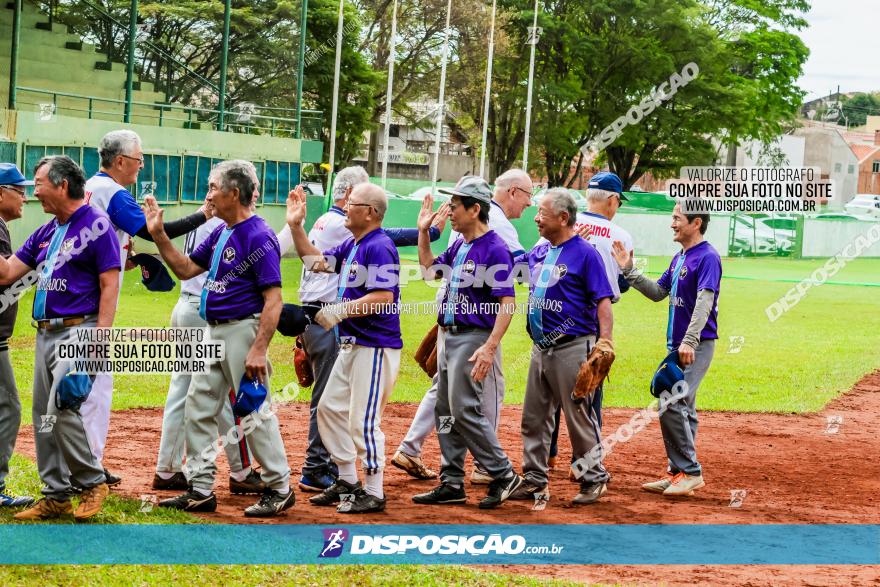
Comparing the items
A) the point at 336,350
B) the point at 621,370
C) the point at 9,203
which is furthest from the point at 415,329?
the point at 9,203

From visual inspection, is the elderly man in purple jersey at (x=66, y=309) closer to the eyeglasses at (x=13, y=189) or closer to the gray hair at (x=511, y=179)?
the eyeglasses at (x=13, y=189)

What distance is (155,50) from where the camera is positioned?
3070 centimetres

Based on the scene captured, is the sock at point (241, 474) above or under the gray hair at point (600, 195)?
under

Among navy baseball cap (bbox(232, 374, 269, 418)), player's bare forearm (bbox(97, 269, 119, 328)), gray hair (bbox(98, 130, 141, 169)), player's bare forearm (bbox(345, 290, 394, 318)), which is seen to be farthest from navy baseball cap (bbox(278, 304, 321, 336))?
gray hair (bbox(98, 130, 141, 169))

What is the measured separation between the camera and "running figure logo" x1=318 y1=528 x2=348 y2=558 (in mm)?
5957

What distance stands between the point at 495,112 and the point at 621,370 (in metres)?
39.1

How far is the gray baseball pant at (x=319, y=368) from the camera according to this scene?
7.64m

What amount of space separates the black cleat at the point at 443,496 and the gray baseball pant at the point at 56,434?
2.15 meters

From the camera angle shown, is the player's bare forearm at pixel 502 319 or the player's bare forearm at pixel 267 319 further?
the player's bare forearm at pixel 502 319

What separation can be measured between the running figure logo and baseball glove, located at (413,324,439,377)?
2.35 meters

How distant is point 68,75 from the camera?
28.0m

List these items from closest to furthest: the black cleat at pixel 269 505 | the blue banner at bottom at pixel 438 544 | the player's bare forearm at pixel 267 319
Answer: the blue banner at bottom at pixel 438 544
the player's bare forearm at pixel 267 319
the black cleat at pixel 269 505

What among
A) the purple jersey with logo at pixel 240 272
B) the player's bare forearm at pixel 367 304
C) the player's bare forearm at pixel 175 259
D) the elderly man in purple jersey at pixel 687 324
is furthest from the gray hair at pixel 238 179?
the elderly man in purple jersey at pixel 687 324

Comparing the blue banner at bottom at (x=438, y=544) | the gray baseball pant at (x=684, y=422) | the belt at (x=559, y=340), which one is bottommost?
the blue banner at bottom at (x=438, y=544)
